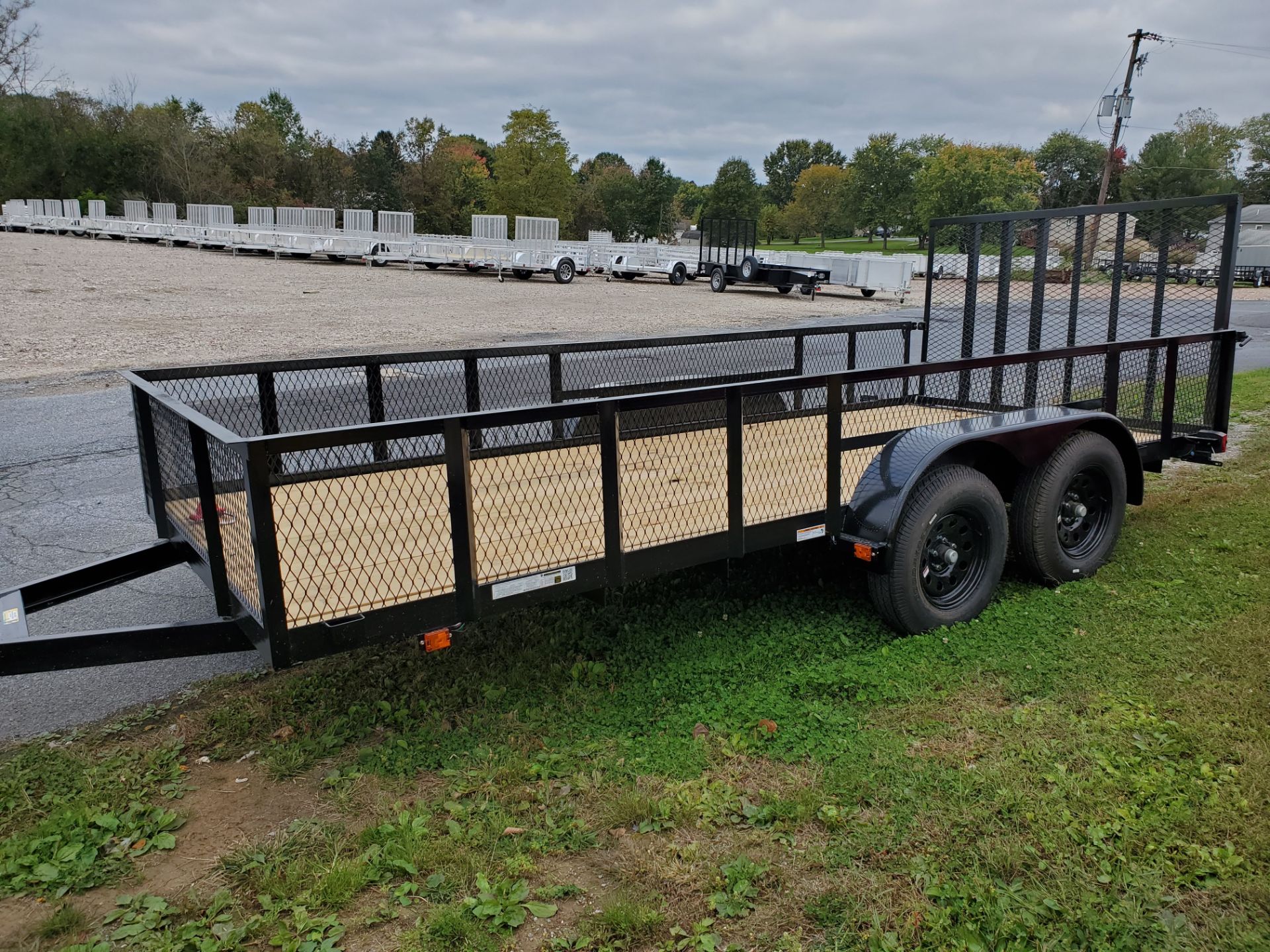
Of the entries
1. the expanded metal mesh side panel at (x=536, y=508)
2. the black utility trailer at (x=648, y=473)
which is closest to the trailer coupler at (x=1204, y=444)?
the black utility trailer at (x=648, y=473)

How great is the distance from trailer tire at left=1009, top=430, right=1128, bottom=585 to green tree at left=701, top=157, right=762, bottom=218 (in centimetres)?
8114

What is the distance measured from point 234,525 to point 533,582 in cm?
103

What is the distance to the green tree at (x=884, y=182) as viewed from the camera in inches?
3201

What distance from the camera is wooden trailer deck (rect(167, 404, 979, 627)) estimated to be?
3.19m

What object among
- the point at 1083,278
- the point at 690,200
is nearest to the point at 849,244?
the point at 690,200

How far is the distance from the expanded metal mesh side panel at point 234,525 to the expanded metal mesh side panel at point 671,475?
1.28 m

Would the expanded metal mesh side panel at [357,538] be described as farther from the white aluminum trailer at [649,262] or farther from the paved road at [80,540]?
the white aluminum trailer at [649,262]

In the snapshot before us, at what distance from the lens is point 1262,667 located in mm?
3869

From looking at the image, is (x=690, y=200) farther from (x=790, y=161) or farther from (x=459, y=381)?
(x=459, y=381)

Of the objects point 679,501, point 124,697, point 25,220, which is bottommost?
point 124,697

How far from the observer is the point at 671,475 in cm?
435

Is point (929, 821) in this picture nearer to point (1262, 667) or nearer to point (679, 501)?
point (679, 501)

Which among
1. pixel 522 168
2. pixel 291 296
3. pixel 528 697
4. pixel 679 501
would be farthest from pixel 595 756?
pixel 522 168

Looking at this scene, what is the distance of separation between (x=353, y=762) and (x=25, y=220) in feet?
195
